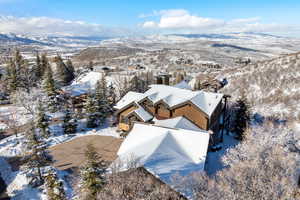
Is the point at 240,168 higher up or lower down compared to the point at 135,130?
higher up

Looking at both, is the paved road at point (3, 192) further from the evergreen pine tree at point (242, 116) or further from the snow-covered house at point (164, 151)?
the evergreen pine tree at point (242, 116)

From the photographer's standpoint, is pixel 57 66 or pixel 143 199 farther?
pixel 57 66

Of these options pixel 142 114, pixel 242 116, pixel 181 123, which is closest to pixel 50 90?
Result: pixel 142 114

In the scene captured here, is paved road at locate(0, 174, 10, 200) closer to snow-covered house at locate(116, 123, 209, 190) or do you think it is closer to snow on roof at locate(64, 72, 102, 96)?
snow-covered house at locate(116, 123, 209, 190)

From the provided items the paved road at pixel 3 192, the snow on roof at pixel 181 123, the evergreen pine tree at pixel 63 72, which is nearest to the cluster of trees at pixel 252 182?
the snow on roof at pixel 181 123

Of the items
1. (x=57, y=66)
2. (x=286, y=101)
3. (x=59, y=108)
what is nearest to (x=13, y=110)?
(x=59, y=108)

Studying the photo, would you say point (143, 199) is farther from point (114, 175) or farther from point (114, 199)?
point (114, 175)

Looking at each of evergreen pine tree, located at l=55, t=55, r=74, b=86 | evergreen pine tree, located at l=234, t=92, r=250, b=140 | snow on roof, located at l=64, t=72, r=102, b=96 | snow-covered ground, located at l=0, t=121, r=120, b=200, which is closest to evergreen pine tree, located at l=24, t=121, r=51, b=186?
snow-covered ground, located at l=0, t=121, r=120, b=200
